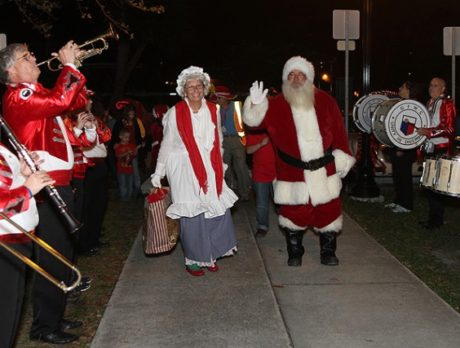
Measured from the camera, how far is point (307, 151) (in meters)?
6.58

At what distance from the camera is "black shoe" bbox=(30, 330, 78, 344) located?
190 inches

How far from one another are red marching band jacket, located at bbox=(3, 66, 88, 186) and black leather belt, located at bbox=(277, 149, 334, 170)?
2.62 metres

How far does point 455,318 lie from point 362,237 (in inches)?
120

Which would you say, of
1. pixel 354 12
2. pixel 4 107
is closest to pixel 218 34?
pixel 354 12

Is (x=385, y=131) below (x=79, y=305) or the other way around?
the other way around

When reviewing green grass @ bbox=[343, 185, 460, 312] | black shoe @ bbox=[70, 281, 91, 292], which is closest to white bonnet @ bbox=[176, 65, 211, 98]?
black shoe @ bbox=[70, 281, 91, 292]

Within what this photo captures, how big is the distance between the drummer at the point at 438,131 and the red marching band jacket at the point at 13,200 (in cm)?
618

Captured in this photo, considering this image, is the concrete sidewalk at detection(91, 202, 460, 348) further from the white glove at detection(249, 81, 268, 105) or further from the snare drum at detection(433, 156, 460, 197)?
the white glove at detection(249, 81, 268, 105)

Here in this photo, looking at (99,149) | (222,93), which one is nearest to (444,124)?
(222,93)

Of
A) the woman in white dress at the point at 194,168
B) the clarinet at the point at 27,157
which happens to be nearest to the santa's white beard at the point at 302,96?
the woman in white dress at the point at 194,168

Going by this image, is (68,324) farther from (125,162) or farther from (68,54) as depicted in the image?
(125,162)

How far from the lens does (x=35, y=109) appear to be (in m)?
4.19

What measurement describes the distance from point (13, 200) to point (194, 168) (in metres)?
3.32

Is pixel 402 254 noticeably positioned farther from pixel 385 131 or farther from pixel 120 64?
pixel 120 64
